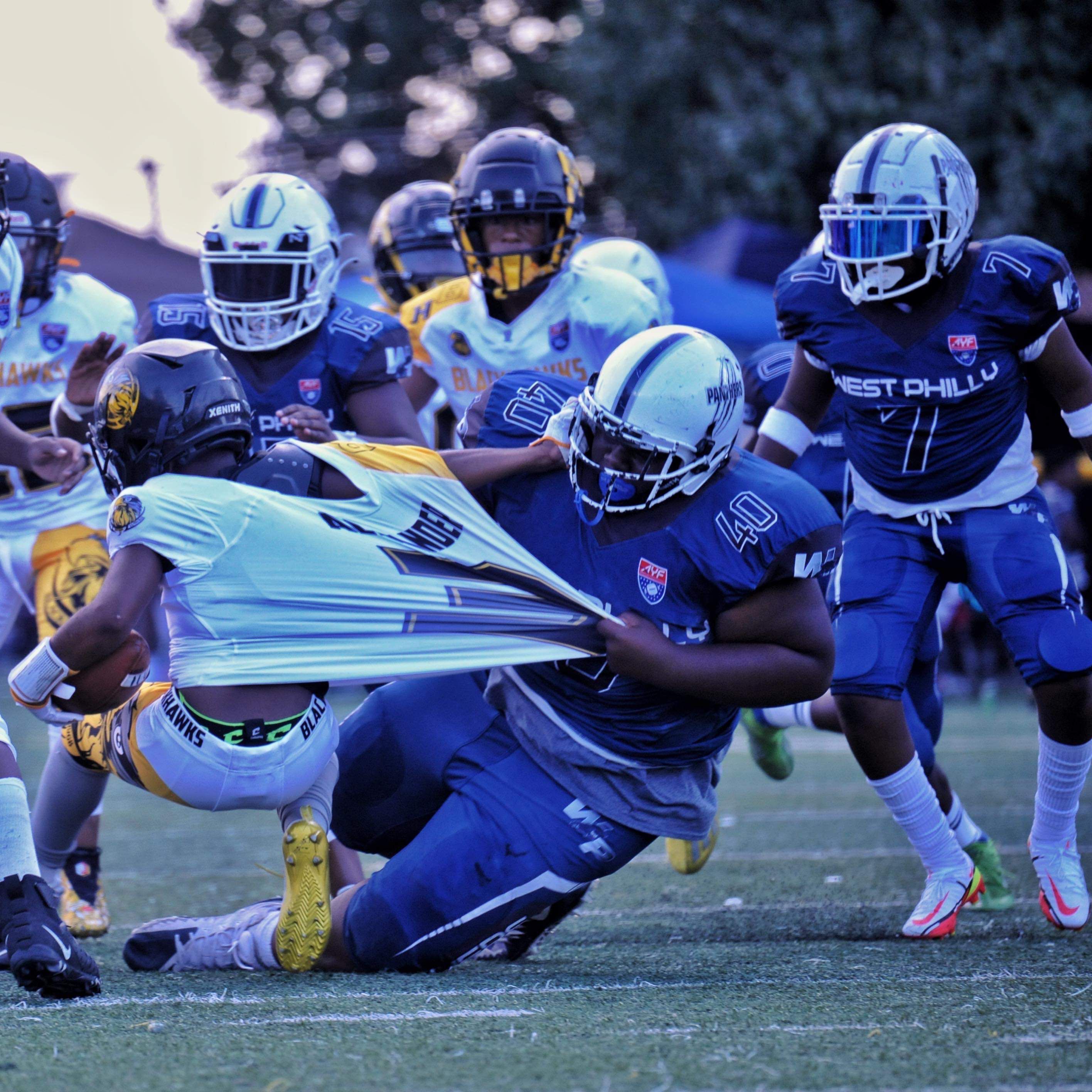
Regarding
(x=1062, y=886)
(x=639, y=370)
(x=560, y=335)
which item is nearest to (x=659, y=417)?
(x=639, y=370)

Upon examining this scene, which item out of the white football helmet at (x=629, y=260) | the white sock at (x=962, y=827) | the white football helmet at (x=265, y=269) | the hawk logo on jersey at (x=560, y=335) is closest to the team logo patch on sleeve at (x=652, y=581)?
the white football helmet at (x=265, y=269)

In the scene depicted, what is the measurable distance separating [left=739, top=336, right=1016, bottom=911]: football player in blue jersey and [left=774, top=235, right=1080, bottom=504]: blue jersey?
18 centimetres

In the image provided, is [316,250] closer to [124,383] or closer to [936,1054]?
[124,383]

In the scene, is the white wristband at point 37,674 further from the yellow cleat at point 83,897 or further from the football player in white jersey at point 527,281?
the football player in white jersey at point 527,281

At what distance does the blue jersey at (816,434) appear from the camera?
4.95 m

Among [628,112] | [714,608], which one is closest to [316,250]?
[714,608]

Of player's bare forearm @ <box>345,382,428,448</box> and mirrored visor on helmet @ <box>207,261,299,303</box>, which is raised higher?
mirrored visor on helmet @ <box>207,261,299,303</box>

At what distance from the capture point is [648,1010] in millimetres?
2729

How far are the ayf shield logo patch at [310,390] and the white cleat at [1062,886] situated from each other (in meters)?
2.10

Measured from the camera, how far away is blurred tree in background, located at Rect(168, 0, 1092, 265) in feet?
47.3

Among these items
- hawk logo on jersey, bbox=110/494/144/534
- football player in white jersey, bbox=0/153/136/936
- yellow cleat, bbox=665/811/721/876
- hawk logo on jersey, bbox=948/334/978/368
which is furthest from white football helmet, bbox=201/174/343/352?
yellow cleat, bbox=665/811/721/876

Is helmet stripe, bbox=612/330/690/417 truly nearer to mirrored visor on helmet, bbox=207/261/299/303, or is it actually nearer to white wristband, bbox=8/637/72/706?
white wristband, bbox=8/637/72/706

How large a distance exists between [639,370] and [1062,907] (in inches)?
65.2

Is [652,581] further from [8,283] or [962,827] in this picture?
[8,283]
